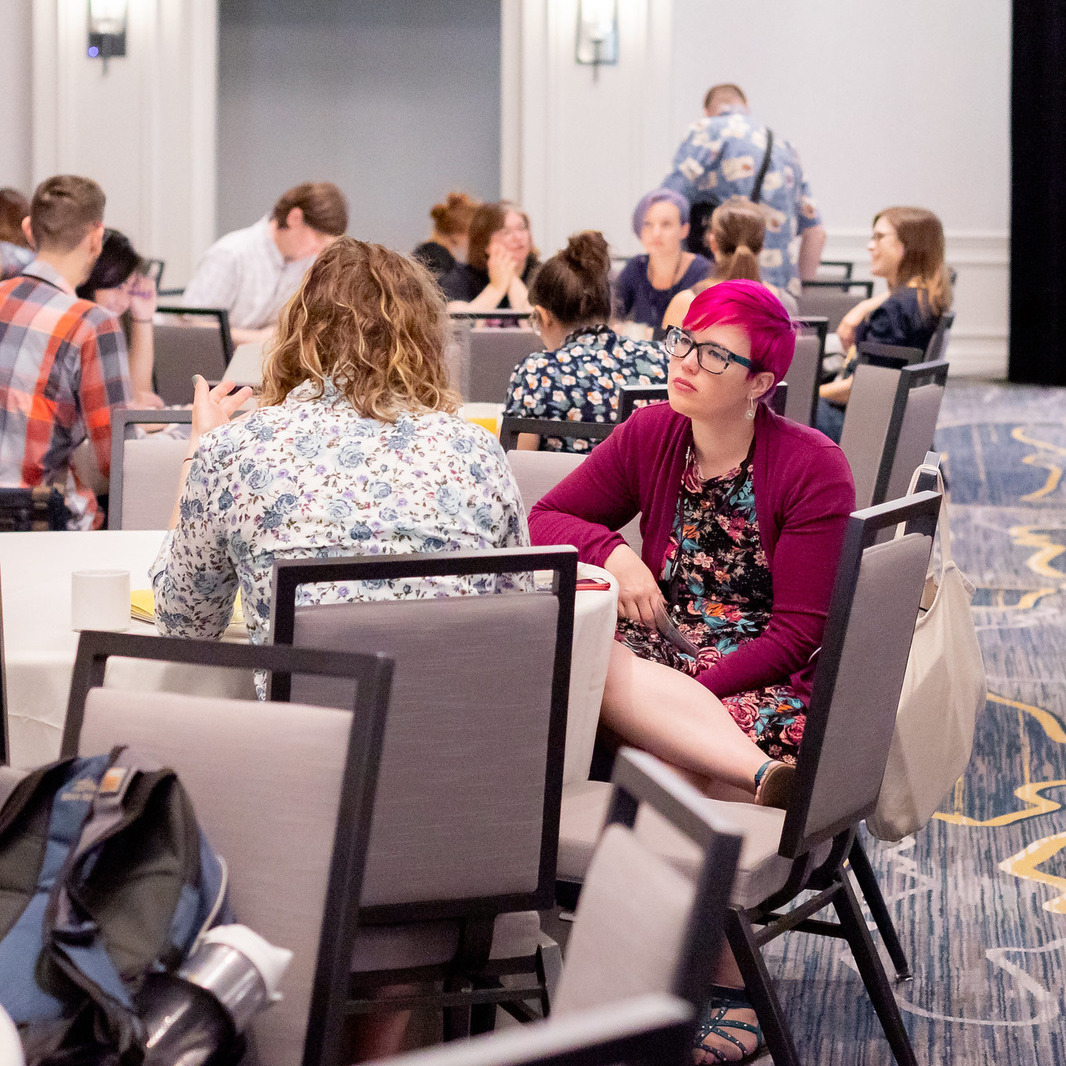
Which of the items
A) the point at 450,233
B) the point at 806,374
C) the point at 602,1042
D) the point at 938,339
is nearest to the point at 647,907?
the point at 602,1042

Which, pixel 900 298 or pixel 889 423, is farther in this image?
pixel 900 298

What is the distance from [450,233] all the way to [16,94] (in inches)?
156

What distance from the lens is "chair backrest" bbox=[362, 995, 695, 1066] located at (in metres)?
0.79

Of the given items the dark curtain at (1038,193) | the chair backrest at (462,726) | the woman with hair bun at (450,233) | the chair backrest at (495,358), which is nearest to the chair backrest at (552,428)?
the chair backrest at (462,726)

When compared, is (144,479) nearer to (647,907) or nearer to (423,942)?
(423,942)

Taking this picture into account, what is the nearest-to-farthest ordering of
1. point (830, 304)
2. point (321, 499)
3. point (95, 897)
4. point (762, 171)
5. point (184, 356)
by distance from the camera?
point (95, 897)
point (321, 499)
point (184, 356)
point (830, 304)
point (762, 171)

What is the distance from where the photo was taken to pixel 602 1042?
823mm

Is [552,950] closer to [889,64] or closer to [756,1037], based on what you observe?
[756,1037]

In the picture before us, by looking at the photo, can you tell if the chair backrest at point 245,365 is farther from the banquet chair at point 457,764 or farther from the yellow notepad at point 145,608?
the banquet chair at point 457,764

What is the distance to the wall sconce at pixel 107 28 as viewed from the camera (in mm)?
8906

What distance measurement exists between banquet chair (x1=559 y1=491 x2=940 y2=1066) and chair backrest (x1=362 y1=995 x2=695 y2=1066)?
102 cm

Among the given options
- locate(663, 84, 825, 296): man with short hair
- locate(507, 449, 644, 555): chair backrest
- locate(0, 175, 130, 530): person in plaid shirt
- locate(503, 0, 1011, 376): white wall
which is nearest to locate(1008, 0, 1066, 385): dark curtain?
locate(503, 0, 1011, 376): white wall

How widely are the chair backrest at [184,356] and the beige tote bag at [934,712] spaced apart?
3391 mm

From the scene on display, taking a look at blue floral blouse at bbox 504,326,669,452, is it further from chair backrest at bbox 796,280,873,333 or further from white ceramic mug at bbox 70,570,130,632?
chair backrest at bbox 796,280,873,333
